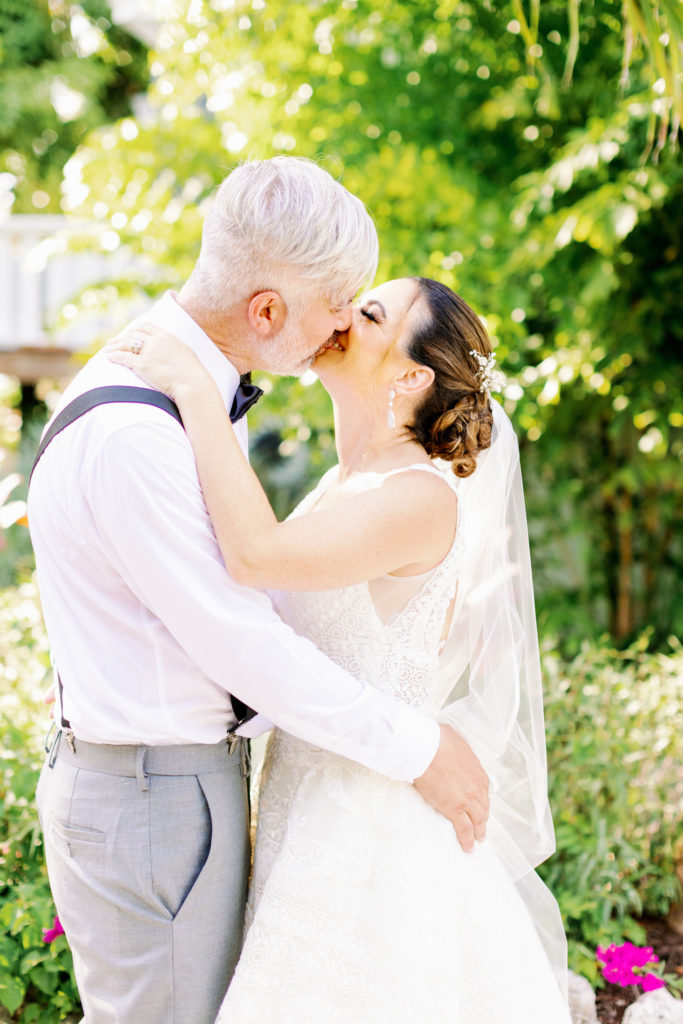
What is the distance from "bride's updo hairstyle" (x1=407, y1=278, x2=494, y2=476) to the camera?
85.6 inches

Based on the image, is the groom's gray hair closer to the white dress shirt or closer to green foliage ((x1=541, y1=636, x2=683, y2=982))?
the white dress shirt

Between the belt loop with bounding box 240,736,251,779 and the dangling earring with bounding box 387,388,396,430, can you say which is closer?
the belt loop with bounding box 240,736,251,779

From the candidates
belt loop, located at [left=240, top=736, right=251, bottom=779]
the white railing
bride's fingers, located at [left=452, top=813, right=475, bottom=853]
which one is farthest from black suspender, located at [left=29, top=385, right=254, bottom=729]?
the white railing

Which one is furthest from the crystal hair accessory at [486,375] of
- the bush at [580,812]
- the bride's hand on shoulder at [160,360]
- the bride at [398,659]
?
the bush at [580,812]

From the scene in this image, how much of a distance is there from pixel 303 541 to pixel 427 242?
3.34 m

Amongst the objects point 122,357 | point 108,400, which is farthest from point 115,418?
point 122,357

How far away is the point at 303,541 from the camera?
181 centimetres

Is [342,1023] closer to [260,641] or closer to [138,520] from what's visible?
[260,641]

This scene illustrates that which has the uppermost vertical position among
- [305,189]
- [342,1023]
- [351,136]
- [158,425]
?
[351,136]

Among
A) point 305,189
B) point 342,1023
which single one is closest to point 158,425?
point 305,189

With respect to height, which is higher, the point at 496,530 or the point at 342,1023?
the point at 496,530

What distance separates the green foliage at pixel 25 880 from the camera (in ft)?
8.37

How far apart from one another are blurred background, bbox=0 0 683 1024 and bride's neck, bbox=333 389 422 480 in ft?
5.55

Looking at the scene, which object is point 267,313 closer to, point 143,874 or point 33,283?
point 143,874
